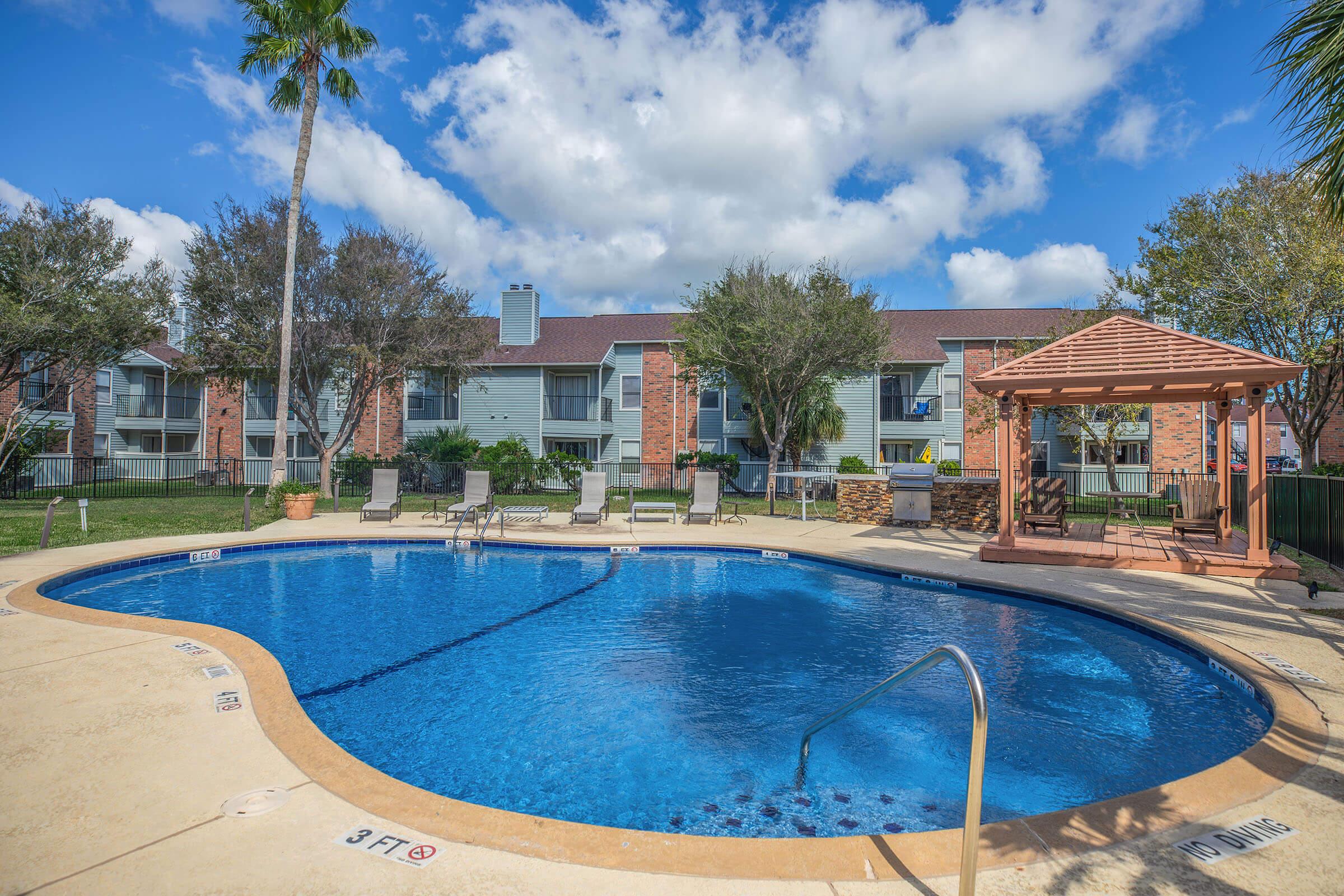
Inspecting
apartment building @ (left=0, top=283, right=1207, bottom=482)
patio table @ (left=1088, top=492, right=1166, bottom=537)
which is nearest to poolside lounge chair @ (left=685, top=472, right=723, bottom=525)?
patio table @ (left=1088, top=492, right=1166, bottom=537)

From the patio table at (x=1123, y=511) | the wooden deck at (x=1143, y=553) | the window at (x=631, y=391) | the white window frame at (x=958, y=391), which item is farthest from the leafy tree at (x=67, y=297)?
the white window frame at (x=958, y=391)

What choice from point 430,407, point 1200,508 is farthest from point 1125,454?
point 430,407

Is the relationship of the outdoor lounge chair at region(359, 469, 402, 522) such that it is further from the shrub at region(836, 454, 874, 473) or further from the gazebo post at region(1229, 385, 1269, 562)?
the gazebo post at region(1229, 385, 1269, 562)

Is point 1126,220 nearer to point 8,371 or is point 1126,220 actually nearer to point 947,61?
point 947,61

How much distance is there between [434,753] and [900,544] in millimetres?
9379

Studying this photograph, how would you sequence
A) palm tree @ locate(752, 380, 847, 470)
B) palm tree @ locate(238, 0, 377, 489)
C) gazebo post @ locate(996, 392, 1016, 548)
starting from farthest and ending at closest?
palm tree @ locate(752, 380, 847, 470) → palm tree @ locate(238, 0, 377, 489) → gazebo post @ locate(996, 392, 1016, 548)

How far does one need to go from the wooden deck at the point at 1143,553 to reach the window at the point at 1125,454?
14.8 meters

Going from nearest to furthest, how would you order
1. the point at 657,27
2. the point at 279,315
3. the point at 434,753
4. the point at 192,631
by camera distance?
the point at 434,753, the point at 192,631, the point at 657,27, the point at 279,315

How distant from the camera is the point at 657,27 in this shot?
16.6 meters

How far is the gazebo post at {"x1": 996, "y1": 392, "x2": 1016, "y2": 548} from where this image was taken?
10.3m

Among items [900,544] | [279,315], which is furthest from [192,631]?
[279,315]

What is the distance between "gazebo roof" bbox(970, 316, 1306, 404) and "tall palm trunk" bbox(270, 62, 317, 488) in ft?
50.8

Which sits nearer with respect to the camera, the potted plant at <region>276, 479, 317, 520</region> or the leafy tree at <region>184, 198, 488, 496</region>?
the potted plant at <region>276, 479, 317, 520</region>

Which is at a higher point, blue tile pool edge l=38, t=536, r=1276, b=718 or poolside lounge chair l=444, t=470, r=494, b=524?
poolside lounge chair l=444, t=470, r=494, b=524
